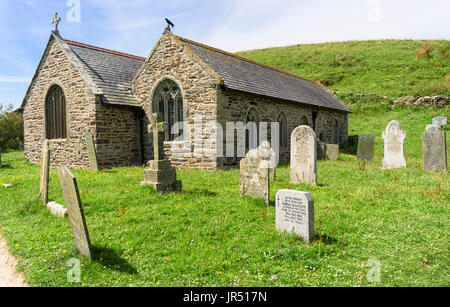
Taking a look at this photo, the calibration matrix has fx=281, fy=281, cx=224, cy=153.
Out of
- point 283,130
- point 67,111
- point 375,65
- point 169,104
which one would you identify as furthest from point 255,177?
point 375,65

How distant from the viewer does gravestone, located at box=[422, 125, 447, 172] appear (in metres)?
10.1

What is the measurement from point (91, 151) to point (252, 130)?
7267mm

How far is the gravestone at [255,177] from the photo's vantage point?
22.0 feet

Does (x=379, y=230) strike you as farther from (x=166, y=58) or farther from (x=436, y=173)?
(x=166, y=58)

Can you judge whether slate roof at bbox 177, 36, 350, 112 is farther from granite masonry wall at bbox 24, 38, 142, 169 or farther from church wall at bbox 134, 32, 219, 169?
granite masonry wall at bbox 24, 38, 142, 169

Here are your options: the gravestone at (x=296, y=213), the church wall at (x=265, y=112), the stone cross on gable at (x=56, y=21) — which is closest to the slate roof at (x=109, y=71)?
the stone cross on gable at (x=56, y=21)

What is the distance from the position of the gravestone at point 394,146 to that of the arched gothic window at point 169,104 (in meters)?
8.62

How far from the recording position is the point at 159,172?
773 cm

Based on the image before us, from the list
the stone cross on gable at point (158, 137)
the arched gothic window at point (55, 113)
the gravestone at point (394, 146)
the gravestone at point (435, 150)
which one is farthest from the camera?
the arched gothic window at point (55, 113)

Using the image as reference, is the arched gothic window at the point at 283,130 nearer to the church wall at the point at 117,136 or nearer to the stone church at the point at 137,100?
the stone church at the point at 137,100

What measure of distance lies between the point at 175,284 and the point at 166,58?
11.3m

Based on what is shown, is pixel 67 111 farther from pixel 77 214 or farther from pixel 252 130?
pixel 77 214

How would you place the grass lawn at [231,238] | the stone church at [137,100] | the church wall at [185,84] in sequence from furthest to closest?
1. the stone church at [137,100]
2. the church wall at [185,84]
3. the grass lawn at [231,238]

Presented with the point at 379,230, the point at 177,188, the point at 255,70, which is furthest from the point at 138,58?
the point at 379,230
